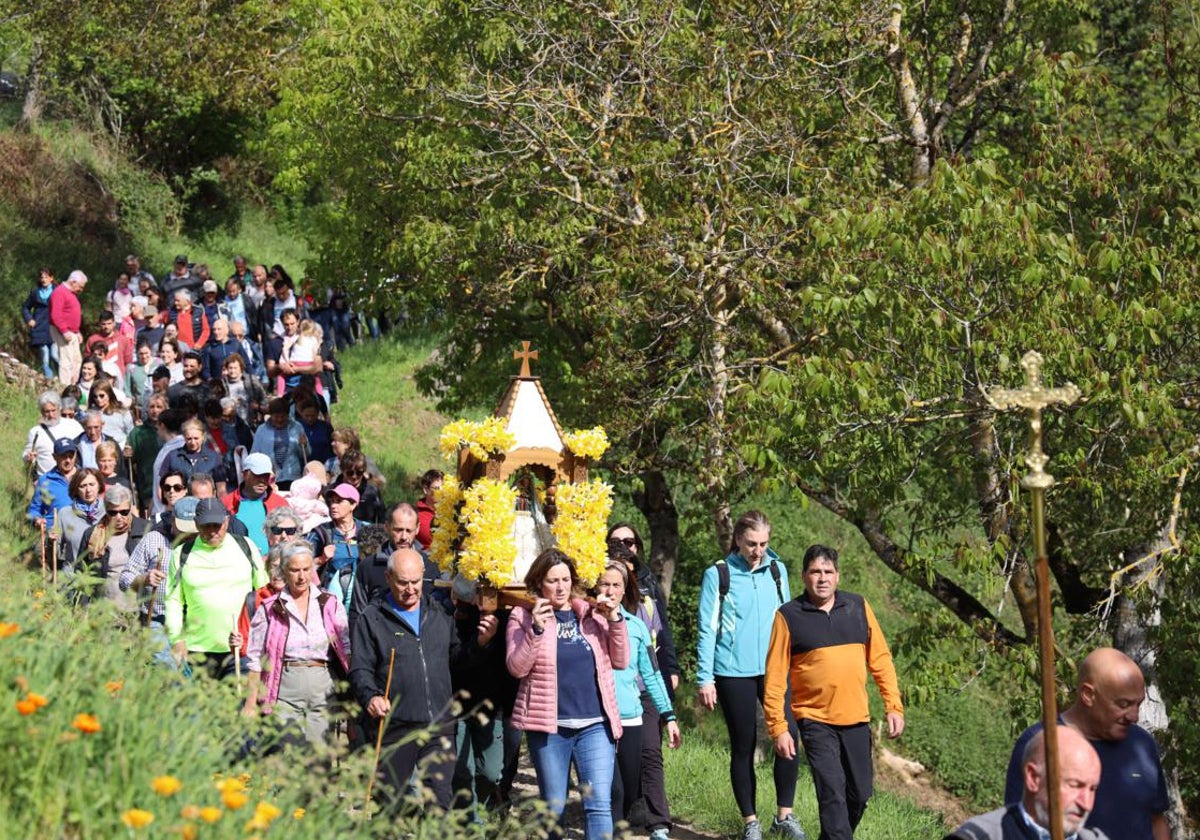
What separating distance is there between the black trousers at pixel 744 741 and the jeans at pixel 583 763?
1.61 metres

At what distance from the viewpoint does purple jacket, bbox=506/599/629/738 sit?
28.6 ft

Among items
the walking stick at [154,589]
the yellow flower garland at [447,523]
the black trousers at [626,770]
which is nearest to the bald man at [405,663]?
the black trousers at [626,770]

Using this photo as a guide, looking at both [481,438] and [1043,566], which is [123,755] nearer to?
[1043,566]

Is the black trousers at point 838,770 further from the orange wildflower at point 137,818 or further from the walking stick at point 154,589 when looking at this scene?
the orange wildflower at point 137,818

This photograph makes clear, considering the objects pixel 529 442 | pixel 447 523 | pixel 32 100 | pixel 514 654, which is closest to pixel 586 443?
pixel 529 442

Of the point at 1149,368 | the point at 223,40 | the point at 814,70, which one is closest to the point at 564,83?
the point at 814,70

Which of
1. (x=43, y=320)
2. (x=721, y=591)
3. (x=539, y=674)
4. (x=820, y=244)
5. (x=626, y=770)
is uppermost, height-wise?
(x=43, y=320)

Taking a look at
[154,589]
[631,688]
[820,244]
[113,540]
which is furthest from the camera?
[820,244]

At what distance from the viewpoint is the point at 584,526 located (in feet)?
32.6

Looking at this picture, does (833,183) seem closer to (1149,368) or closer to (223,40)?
(1149,368)

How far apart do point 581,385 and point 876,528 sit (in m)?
3.56

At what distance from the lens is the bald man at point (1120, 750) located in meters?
6.59

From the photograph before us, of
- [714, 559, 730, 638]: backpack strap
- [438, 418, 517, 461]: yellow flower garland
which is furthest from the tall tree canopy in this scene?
[438, 418, 517, 461]: yellow flower garland

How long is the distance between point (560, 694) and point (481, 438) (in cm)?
213
